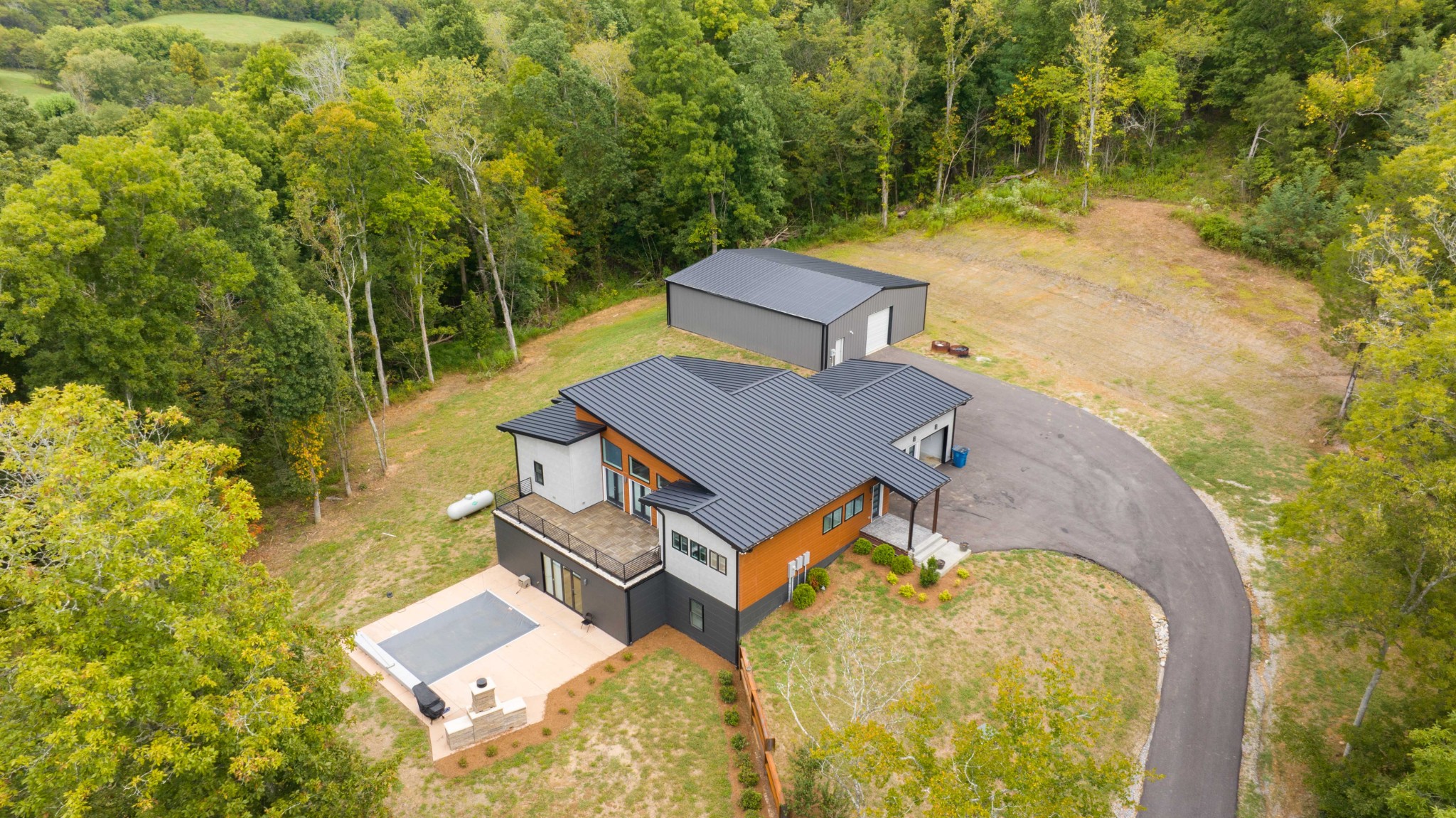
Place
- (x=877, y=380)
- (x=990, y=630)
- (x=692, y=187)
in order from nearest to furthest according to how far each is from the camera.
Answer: (x=990, y=630) < (x=877, y=380) < (x=692, y=187)

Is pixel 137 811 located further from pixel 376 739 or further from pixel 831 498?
pixel 831 498

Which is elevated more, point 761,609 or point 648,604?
point 761,609

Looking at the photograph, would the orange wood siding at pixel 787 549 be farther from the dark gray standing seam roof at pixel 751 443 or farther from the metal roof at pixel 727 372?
the metal roof at pixel 727 372

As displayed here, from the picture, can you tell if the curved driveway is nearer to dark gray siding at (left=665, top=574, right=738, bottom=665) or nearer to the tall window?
dark gray siding at (left=665, top=574, right=738, bottom=665)

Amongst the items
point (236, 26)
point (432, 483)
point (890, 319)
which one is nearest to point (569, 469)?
point (432, 483)

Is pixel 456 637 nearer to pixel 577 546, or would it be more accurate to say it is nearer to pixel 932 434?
pixel 577 546

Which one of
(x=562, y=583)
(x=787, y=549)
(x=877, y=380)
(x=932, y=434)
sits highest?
(x=877, y=380)
